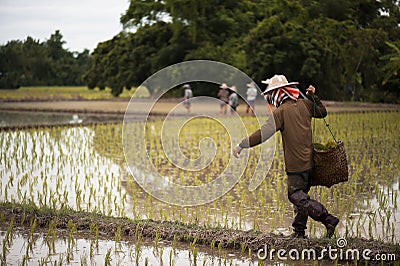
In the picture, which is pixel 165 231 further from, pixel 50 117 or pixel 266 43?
pixel 266 43

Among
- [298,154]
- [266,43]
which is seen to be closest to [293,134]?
[298,154]

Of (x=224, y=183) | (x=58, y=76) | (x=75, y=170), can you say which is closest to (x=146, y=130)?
(x=75, y=170)

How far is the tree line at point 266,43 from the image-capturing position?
68.3 feet


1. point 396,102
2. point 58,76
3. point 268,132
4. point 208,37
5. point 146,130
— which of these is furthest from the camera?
point 58,76

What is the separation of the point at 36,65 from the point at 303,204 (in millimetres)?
34124

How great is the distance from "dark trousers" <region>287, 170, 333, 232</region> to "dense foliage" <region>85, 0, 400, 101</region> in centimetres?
1426

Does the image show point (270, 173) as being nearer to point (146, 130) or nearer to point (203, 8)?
point (146, 130)

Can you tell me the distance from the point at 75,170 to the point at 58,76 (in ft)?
119

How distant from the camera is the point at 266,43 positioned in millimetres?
20797

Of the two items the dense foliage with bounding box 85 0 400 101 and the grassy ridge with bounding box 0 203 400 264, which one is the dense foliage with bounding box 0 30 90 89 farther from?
the grassy ridge with bounding box 0 203 400 264

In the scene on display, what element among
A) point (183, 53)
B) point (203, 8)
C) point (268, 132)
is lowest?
point (268, 132)

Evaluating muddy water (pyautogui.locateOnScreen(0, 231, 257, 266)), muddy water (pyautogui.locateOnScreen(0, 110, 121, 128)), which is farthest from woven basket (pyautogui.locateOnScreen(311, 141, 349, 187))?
muddy water (pyautogui.locateOnScreen(0, 110, 121, 128))

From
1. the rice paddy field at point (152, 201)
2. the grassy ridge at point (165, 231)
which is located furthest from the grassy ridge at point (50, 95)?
the grassy ridge at point (165, 231)

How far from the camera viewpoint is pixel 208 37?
25.5m
